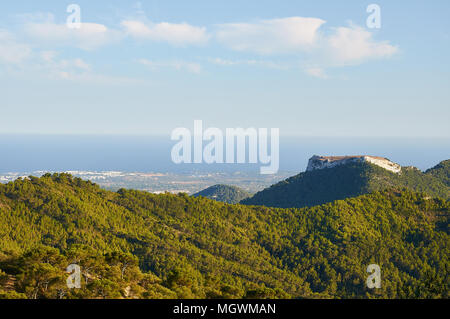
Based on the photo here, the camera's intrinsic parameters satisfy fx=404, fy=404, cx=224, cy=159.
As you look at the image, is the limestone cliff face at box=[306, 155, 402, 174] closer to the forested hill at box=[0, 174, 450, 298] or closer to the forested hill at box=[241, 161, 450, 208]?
the forested hill at box=[241, 161, 450, 208]

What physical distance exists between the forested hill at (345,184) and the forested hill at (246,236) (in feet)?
73.6

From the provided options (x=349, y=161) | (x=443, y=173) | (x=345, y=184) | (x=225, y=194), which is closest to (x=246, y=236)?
(x=345, y=184)

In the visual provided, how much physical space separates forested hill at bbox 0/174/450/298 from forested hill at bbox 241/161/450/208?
22448 millimetres

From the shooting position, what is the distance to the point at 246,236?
269 ft

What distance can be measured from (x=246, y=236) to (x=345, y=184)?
51975 mm

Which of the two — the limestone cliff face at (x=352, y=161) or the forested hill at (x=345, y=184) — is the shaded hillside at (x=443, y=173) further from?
the limestone cliff face at (x=352, y=161)

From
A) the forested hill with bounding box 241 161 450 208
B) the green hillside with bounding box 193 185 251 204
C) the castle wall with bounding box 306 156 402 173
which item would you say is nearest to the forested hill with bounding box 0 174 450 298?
the forested hill with bounding box 241 161 450 208

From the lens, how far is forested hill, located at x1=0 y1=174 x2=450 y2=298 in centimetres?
6197

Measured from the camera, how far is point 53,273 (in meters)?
32.8

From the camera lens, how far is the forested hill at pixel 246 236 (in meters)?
62.0

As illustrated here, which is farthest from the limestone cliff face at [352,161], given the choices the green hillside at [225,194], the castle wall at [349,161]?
the green hillside at [225,194]
